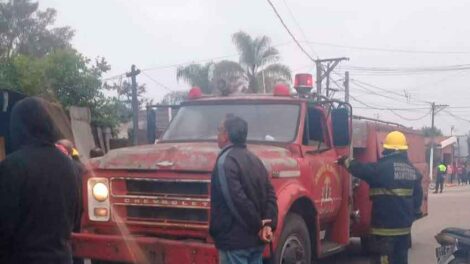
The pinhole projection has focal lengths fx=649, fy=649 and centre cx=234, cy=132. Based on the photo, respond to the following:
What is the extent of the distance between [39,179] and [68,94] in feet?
41.0

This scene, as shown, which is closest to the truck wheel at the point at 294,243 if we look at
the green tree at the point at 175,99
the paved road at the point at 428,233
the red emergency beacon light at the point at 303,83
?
the red emergency beacon light at the point at 303,83

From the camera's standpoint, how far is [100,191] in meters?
6.33

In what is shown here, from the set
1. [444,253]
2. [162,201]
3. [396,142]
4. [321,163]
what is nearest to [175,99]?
[321,163]

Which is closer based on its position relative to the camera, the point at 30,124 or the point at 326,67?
the point at 30,124

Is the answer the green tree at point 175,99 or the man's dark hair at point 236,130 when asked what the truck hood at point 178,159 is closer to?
the man's dark hair at point 236,130

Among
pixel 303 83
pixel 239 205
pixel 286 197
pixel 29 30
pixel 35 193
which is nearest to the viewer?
pixel 35 193

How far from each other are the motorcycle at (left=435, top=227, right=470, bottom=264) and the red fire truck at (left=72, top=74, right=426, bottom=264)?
1277 mm

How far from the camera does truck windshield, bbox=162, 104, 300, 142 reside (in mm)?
7334

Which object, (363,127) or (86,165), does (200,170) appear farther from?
(363,127)

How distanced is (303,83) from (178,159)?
9.05 ft

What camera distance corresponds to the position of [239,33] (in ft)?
99.2

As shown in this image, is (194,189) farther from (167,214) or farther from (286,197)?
(286,197)

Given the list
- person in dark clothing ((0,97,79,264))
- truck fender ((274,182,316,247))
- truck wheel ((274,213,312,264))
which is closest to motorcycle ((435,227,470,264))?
truck wheel ((274,213,312,264))

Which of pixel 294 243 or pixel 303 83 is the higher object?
pixel 303 83
